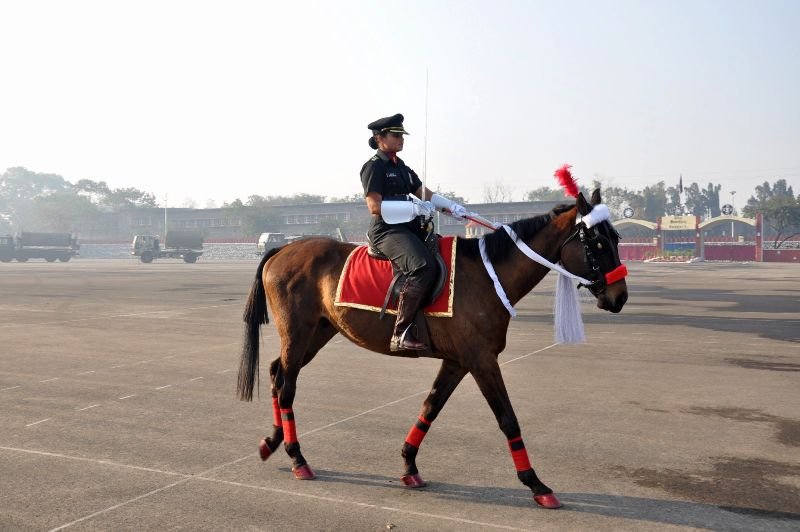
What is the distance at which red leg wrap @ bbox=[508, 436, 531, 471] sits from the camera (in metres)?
5.09

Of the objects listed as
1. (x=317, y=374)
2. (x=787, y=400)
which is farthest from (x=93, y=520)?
(x=787, y=400)

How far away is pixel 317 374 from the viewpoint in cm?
1030

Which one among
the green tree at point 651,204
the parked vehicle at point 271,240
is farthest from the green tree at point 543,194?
the parked vehicle at point 271,240

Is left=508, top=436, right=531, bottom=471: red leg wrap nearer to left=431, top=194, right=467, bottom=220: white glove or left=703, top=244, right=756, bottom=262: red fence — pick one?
left=431, top=194, right=467, bottom=220: white glove

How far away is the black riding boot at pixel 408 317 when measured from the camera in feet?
18.1

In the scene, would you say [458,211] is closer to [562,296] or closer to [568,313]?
[562,296]

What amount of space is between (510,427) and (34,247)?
70542mm

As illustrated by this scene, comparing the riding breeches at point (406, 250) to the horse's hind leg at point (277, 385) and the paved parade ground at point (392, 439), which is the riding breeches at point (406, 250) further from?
the paved parade ground at point (392, 439)

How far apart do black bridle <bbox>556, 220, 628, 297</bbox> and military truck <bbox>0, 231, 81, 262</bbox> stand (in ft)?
228

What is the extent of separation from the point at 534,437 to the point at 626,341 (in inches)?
298

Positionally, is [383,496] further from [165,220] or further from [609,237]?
[165,220]

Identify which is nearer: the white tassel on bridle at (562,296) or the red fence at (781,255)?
the white tassel on bridle at (562,296)

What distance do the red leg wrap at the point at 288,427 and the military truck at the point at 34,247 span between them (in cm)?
6789

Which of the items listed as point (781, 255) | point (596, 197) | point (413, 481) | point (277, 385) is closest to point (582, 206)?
point (596, 197)
